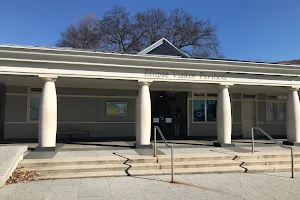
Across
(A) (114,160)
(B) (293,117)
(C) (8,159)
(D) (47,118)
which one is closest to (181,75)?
(A) (114,160)

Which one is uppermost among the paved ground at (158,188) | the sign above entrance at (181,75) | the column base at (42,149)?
the sign above entrance at (181,75)

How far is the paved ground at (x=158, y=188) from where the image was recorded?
5512 millimetres

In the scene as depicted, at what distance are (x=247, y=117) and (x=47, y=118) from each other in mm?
12011

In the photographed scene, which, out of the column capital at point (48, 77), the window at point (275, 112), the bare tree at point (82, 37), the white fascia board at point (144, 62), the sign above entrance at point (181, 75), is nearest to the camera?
the white fascia board at point (144, 62)

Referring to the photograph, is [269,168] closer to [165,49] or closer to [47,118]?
[47,118]

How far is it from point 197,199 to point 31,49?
7.37m

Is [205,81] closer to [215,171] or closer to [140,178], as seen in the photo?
[215,171]

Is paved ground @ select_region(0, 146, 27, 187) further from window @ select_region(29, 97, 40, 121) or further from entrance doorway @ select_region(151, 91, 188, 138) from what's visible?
entrance doorway @ select_region(151, 91, 188, 138)

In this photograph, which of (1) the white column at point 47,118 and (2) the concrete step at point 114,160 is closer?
(2) the concrete step at point 114,160

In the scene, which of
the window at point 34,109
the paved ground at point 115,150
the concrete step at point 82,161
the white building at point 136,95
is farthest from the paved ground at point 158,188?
the window at point 34,109

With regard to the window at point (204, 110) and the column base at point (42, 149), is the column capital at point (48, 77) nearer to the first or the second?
the column base at point (42, 149)

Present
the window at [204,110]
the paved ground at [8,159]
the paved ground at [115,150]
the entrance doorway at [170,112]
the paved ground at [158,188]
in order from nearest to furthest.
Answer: the paved ground at [158,188] → the paved ground at [8,159] → the paved ground at [115,150] → the window at [204,110] → the entrance doorway at [170,112]

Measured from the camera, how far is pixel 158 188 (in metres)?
6.08

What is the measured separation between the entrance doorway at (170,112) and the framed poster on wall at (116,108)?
2030mm
